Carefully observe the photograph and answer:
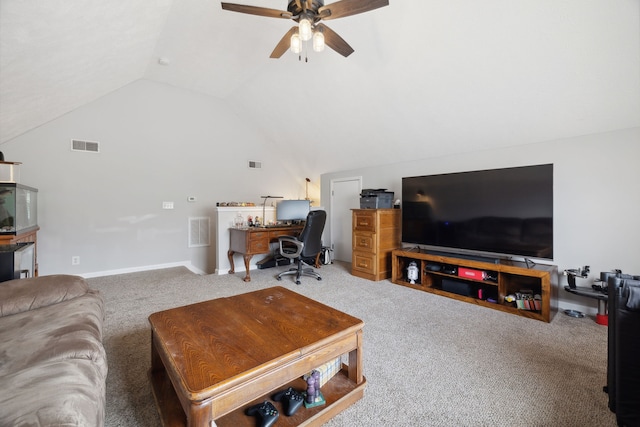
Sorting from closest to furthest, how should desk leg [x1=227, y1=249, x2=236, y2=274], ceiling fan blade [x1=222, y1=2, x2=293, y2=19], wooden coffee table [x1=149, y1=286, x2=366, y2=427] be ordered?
wooden coffee table [x1=149, y1=286, x2=366, y2=427] < ceiling fan blade [x1=222, y1=2, x2=293, y2=19] < desk leg [x1=227, y1=249, x2=236, y2=274]

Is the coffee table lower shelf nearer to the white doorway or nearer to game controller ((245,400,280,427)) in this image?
game controller ((245,400,280,427))

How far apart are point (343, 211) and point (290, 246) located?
5.35ft

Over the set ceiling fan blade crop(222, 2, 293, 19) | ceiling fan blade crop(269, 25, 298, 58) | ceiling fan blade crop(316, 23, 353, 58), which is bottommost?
ceiling fan blade crop(316, 23, 353, 58)

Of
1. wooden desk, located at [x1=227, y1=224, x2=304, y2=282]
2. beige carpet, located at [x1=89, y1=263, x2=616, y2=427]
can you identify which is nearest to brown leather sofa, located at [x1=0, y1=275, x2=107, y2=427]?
beige carpet, located at [x1=89, y1=263, x2=616, y2=427]

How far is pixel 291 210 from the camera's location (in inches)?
182

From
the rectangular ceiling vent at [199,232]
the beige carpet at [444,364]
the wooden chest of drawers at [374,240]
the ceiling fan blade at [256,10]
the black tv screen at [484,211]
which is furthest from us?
the rectangular ceiling vent at [199,232]

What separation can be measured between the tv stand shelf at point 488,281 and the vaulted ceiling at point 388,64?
1.47 meters

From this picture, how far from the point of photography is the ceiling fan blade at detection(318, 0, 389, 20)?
5.90 ft

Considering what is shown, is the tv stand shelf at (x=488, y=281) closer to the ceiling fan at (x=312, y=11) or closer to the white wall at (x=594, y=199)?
the white wall at (x=594, y=199)

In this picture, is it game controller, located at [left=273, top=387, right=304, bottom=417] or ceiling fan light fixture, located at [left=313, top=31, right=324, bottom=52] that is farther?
ceiling fan light fixture, located at [left=313, top=31, right=324, bottom=52]

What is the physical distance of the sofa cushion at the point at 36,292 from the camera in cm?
148

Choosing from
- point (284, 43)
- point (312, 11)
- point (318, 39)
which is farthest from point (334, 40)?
point (284, 43)

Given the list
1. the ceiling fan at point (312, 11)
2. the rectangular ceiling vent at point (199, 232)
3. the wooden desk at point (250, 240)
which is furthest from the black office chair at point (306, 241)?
the ceiling fan at point (312, 11)

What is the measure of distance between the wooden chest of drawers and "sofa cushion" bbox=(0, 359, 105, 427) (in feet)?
10.6
